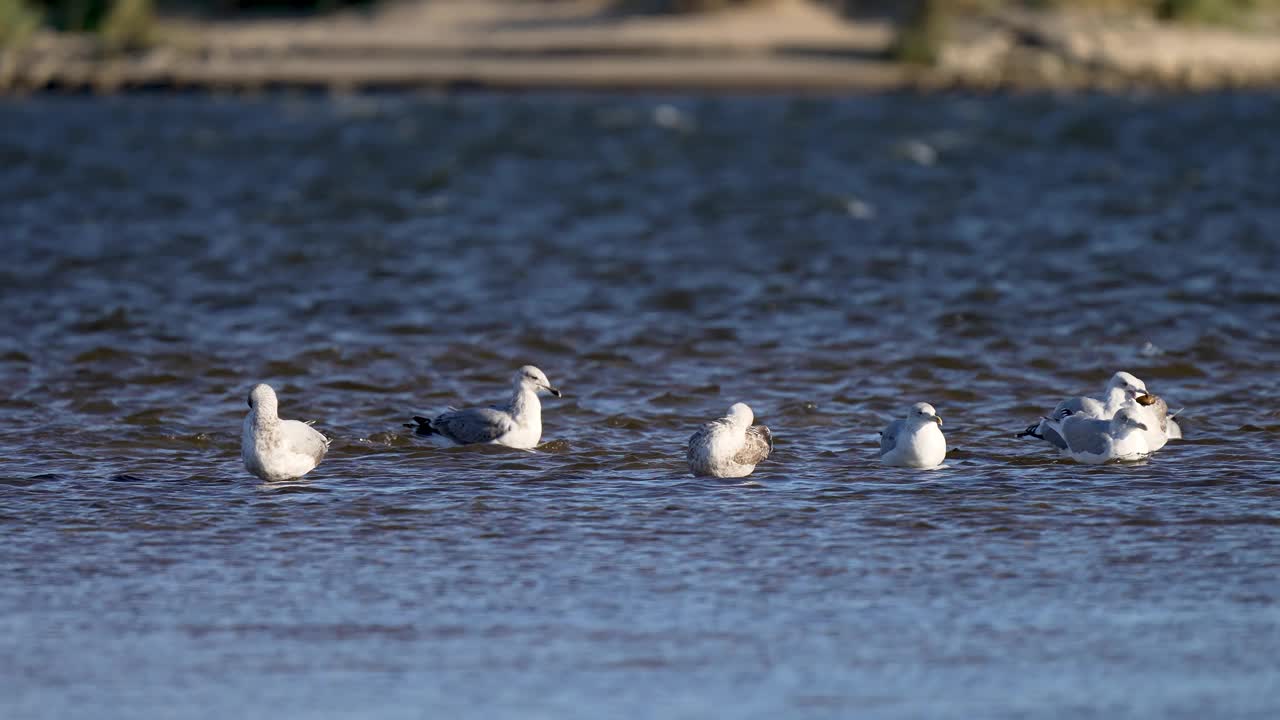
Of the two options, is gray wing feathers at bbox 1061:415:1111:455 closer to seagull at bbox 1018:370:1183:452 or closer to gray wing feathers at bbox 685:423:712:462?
seagull at bbox 1018:370:1183:452

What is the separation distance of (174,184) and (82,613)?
85.4 ft

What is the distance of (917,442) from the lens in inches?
464

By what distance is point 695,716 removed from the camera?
704cm

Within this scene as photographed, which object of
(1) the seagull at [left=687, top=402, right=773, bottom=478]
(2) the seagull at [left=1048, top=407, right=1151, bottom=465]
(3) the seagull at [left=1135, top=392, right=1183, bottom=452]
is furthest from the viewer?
(3) the seagull at [left=1135, top=392, right=1183, bottom=452]

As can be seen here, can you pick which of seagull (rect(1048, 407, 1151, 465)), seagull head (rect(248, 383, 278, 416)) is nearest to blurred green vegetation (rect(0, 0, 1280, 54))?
seagull (rect(1048, 407, 1151, 465))

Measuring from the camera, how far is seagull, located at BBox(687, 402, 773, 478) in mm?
11672

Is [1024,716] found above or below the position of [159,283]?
below

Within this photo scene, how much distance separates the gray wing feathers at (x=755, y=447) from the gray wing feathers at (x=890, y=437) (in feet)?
2.52

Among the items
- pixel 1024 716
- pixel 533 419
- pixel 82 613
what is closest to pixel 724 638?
pixel 1024 716

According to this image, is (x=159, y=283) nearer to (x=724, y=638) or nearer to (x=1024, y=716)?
(x=724, y=638)

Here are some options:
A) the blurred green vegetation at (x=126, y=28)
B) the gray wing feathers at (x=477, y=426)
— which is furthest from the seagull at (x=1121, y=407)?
the blurred green vegetation at (x=126, y=28)

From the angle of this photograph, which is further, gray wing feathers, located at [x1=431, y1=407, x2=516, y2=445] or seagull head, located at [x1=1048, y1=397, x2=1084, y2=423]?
gray wing feathers, located at [x1=431, y1=407, x2=516, y2=445]

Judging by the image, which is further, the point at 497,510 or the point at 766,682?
the point at 497,510

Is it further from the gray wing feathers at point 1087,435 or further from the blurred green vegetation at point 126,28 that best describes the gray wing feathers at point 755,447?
the blurred green vegetation at point 126,28
